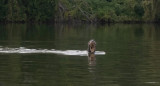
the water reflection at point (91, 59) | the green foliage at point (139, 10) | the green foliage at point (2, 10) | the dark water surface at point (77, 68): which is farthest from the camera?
the green foliage at point (139, 10)

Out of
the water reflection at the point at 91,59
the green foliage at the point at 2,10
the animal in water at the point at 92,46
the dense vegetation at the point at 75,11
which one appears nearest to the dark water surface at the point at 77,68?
the water reflection at the point at 91,59

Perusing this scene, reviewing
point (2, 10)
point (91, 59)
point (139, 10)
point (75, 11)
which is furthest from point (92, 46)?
point (139, 10)

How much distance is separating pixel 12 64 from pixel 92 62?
3.84m

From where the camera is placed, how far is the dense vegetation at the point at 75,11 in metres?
80.1

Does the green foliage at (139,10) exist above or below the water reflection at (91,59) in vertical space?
below

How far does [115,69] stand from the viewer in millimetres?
21281

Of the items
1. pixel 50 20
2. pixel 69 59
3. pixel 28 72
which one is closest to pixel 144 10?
pixel 50 20

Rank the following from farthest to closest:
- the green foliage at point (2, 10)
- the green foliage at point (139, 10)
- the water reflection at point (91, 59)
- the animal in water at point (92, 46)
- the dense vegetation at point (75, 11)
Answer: the green foliage at point (139, 10), the dense vegetation at point (75, 11), the green foliage at point (2, 10), the animal in water at point (92, 46), the water reflection at point (91, 59)

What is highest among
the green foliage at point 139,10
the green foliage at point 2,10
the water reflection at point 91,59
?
the water reflection at point 91,59

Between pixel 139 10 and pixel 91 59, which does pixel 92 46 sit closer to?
pixel 91 59

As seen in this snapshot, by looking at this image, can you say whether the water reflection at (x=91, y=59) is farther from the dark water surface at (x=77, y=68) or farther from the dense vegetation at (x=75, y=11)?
the dense vegetation at (x=75, y=11)

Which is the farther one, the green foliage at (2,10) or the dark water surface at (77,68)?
the green foliage at (2,10)

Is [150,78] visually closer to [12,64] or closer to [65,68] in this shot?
[65,68]

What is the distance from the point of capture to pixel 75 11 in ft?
266
